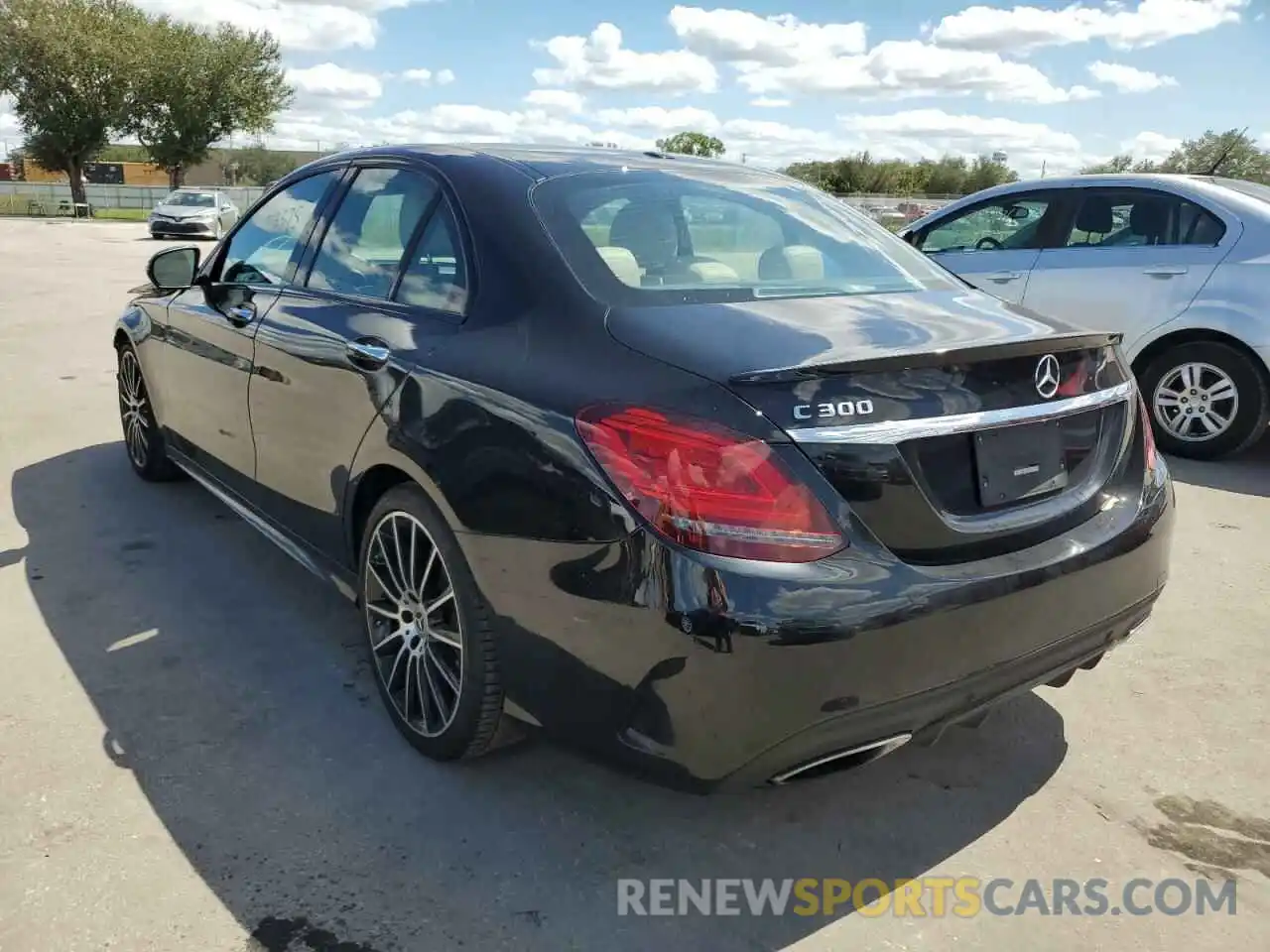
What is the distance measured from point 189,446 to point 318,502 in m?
1.58

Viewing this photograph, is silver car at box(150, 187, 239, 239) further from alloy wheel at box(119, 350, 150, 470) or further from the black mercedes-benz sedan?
the black mercedes-benz sedan

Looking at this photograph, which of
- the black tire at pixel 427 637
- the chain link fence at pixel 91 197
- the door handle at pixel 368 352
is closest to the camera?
the black tire at pixel 427 637

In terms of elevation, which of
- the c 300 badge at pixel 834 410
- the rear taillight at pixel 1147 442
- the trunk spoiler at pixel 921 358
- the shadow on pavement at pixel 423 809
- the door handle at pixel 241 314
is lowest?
the shadow on pavement at pixel 423 809

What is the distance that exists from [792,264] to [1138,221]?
4.58 metres

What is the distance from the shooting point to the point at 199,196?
97.8ft

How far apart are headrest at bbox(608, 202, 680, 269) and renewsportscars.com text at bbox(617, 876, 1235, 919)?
156 cm

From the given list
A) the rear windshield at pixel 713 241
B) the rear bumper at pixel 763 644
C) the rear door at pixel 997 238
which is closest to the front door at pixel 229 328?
the rear windshield at pixel 713 241

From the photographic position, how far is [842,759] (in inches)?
86.4

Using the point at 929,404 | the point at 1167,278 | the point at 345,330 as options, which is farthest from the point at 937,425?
the point at 1167,278

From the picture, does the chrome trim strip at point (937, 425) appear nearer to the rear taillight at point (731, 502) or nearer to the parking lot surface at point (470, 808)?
the rear taillight at point (731, 502)

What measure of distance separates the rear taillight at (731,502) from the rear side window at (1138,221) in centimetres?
538

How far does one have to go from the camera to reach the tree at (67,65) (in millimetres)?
42469

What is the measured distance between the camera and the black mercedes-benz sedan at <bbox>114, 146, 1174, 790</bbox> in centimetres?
206

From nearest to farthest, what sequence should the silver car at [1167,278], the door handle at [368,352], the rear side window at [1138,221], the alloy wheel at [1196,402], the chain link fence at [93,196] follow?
1. the door handle at [368,352]
2. the silver car at [1167,278]
3. the alloy wheel at [1196,402]
4. the rear side window at [1138,221]
5. the chain link fence at [93,196]
